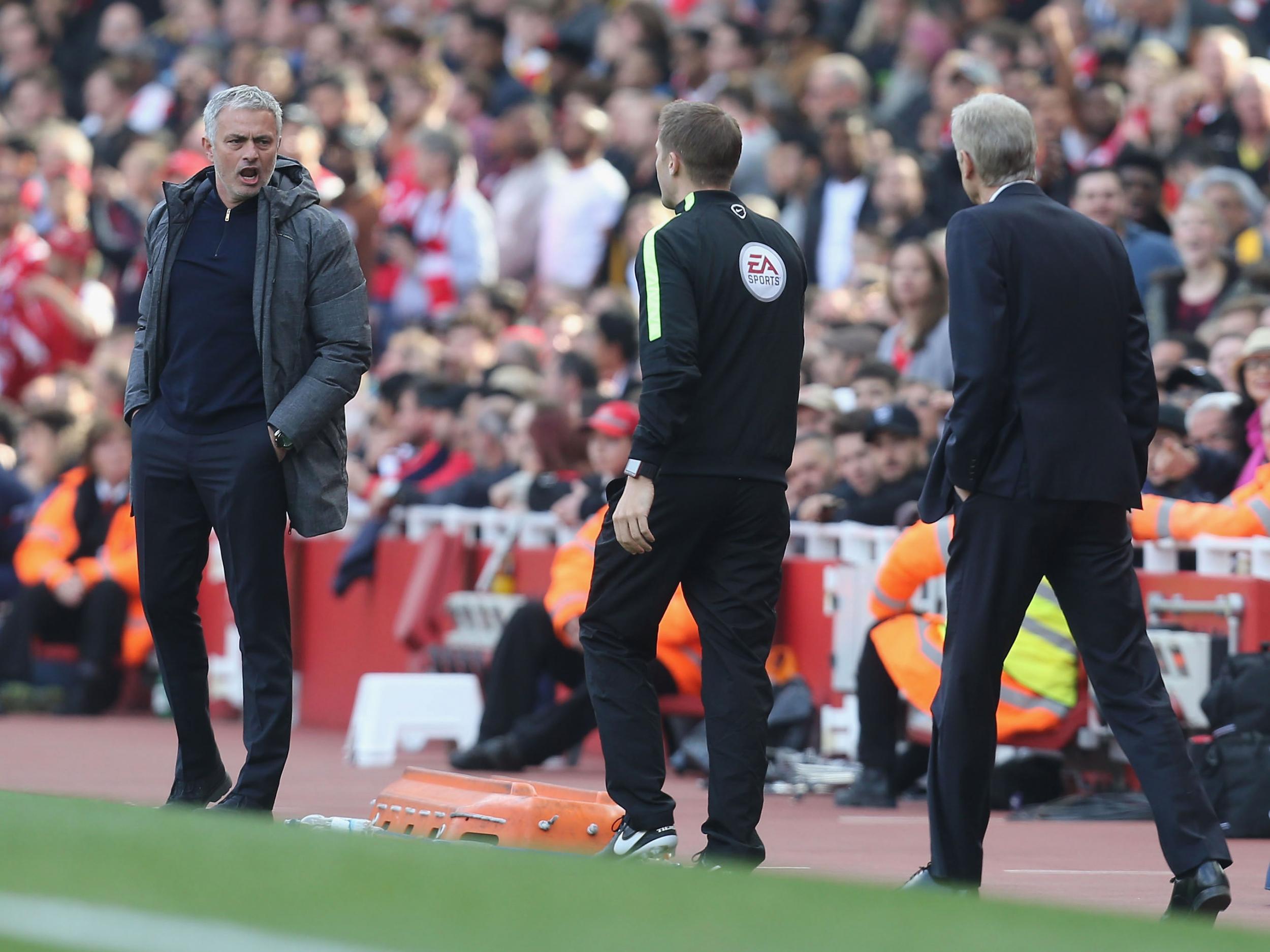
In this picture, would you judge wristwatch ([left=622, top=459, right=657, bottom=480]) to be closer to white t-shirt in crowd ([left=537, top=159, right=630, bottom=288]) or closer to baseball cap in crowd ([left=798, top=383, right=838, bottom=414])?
baseball cap in crowd ([left=798, top=383, right=838, bottom=414])

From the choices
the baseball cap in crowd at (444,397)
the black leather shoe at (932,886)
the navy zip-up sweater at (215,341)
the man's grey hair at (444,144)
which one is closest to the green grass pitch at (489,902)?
the black leather shoe at (932,886)

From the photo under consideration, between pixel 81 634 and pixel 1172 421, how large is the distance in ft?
Answer: 25.7

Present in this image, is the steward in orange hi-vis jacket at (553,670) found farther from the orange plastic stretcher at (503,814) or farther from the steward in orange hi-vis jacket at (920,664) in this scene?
the orange plastic stretcher at (503,814)

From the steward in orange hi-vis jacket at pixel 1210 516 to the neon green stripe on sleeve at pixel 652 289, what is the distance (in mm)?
3173

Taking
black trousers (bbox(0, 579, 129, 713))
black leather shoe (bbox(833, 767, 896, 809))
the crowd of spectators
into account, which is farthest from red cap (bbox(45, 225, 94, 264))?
black leather shoe (bbox(833, 767, 896, 809))

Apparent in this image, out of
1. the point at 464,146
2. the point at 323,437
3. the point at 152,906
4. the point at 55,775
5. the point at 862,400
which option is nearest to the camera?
the point at 152,906

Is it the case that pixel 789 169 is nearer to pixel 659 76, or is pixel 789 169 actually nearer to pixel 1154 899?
pixel 659 76

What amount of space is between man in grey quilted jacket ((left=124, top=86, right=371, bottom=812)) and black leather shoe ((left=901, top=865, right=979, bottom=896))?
2103 mm

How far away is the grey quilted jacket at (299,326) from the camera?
7426 mm

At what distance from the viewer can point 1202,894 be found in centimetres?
611

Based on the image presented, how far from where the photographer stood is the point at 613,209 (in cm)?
1659

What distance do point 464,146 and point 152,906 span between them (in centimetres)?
1324

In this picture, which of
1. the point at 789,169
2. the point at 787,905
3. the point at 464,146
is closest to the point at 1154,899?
the point at 787,905

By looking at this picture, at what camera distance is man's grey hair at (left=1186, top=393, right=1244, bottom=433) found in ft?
33.7
